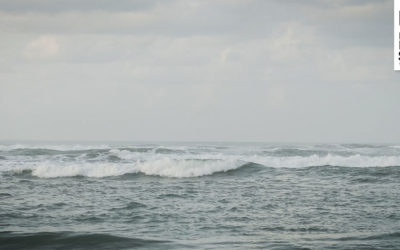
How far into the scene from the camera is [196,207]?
1252 centimetres

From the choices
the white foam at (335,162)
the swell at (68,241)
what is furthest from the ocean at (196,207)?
the white foam at (335,162)

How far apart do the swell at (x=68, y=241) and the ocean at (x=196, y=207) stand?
0.06 feet

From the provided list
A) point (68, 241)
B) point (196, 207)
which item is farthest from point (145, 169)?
point (68, 241)

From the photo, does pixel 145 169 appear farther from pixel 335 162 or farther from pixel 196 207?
pixel 335 162

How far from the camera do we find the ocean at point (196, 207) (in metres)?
8.69

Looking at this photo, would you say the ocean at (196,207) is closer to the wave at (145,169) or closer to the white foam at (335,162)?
the wave at (145,169)

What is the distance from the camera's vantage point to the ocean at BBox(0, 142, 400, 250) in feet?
28.5

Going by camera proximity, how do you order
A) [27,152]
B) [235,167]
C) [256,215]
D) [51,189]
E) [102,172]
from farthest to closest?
[27,152], [235,167], [102,172], [51,189], [256,215]

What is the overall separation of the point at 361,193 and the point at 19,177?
583 inches

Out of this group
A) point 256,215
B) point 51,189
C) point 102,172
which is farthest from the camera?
point 102,172

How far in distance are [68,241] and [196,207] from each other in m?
4.55

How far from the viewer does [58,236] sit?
8.98m

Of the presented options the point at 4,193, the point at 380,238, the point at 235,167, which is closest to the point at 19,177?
the point at 4,193

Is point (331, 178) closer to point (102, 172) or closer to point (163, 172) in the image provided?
point (163, 172)
